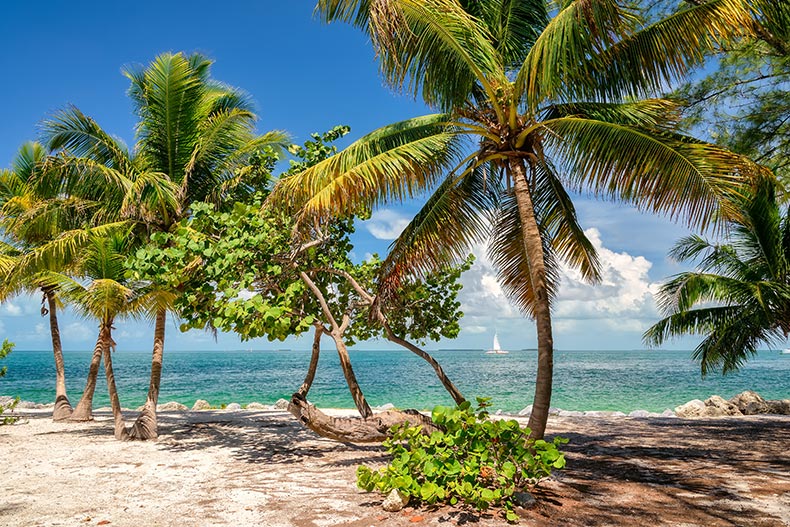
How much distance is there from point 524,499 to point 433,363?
341 cm

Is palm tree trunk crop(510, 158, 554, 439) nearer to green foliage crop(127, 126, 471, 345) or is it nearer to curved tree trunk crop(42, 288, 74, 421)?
green foliage crop(127, 126, 471, 345)

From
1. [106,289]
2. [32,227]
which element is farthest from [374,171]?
[32,227]

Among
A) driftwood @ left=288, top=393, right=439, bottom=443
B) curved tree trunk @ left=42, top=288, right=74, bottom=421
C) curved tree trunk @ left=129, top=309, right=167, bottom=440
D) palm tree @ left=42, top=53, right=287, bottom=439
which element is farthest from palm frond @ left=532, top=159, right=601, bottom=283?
curved tree trunk @ left=42, top=288, right=74, bottom=421

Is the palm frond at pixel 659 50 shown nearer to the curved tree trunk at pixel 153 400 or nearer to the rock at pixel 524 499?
the rock at pixel 524 499

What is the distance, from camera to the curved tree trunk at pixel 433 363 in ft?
27.0

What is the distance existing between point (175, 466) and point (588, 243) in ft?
23.8

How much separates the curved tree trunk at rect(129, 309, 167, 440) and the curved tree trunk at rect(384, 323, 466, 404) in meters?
4.56

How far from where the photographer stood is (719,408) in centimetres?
1448

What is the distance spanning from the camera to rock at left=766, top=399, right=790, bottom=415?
45.7 ft

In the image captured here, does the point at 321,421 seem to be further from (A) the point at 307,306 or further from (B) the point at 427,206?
(B) the point at 427,206

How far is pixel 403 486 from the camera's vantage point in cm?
500

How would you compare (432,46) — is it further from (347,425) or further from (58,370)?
(58,370)

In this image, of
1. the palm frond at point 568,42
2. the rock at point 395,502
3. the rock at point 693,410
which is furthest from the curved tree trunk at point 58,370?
the rock at point 693,410

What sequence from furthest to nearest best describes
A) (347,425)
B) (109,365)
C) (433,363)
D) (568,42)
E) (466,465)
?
(109,365) < (433,363) < (347,425) < (568,42) < (466,465)
